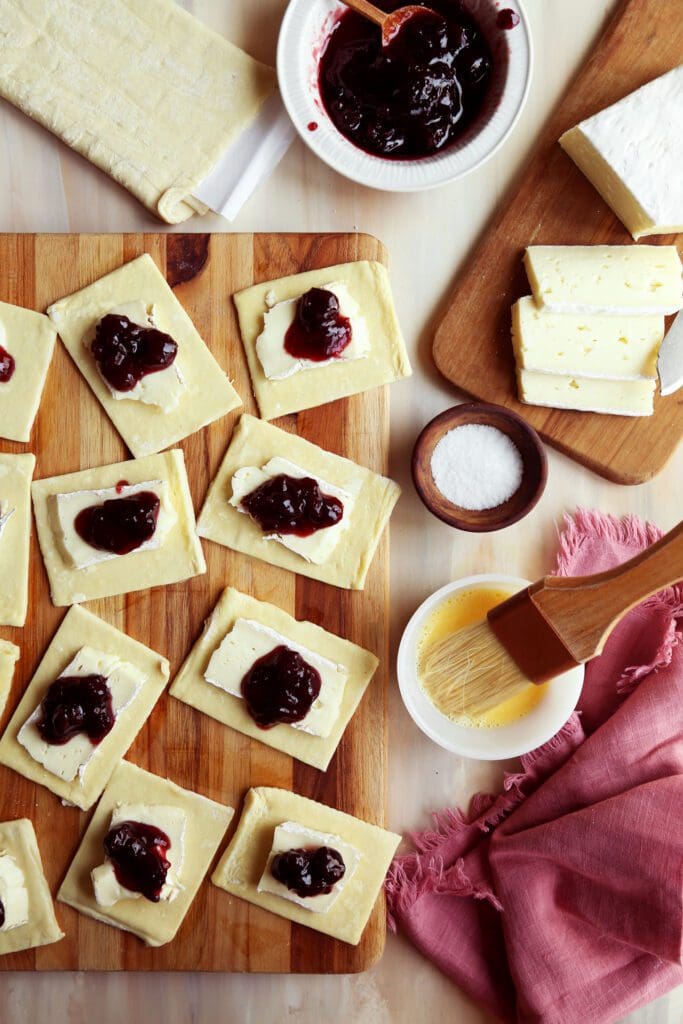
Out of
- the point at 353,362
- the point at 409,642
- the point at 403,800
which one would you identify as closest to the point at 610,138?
the point at 353,362

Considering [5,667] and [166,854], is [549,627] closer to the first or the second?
[166,854]

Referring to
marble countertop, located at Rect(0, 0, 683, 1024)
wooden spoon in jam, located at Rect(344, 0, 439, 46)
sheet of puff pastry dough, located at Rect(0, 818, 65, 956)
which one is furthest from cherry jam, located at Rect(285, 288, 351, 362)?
sheet of puff pastry dough, located at Rect(0, 818, 65, 956)

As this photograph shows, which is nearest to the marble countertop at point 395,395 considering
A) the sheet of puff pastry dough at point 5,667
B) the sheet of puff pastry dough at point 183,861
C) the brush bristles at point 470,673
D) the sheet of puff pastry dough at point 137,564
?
the brush bristles at point 470,673

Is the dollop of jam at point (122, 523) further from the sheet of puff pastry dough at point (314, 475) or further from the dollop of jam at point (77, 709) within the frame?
the dollop of jam at point (77, 709)

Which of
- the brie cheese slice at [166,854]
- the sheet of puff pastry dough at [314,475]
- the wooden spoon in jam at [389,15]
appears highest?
the wooden spoon in jam at [389,15]

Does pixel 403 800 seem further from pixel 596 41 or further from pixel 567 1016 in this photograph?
pixel 596 41

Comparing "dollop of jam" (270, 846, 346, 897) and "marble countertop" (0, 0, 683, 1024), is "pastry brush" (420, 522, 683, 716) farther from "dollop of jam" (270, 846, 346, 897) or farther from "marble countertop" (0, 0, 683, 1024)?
"dollop of jam" (270, 846, 346, 897)

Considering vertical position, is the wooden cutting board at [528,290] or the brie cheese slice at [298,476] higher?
the wooden cutting board at [528,290]
